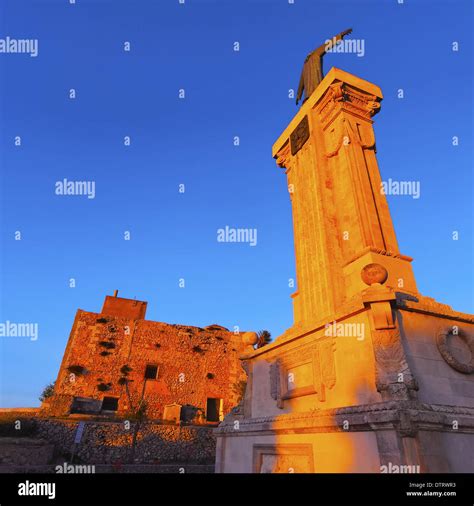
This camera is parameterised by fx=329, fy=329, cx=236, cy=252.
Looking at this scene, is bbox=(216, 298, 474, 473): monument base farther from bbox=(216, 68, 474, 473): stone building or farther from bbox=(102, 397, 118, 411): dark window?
bbox=(102, 397, 118, 411): dark window

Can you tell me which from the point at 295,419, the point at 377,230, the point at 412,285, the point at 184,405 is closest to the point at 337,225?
the point at 377,230

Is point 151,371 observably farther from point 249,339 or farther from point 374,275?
point 374,275

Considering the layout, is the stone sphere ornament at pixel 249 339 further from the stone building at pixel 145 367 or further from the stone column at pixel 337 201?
the stone building at pixel 145 367

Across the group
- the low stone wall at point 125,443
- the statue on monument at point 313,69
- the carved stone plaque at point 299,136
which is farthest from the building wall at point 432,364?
the low stone wall at point 125,443

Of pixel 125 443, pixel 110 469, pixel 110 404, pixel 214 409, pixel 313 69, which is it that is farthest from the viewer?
pixel 214 409


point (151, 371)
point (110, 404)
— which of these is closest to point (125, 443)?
point (110, 404)

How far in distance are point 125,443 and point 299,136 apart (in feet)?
71.1

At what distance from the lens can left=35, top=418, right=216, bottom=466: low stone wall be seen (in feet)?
67.7

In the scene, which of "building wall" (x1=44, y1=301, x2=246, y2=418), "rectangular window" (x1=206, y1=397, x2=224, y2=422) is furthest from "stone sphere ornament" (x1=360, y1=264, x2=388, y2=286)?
"rectangular window" (x1=206, y1=397, x2=224, y2=422)

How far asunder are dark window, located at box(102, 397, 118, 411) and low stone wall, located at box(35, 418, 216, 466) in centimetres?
555

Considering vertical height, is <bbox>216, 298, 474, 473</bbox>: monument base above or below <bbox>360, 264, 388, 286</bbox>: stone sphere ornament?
below

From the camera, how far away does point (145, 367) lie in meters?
30.5
